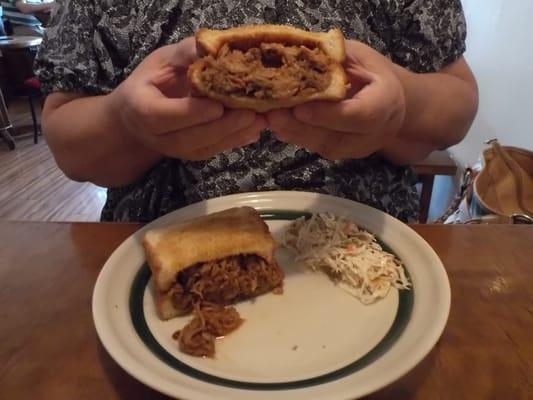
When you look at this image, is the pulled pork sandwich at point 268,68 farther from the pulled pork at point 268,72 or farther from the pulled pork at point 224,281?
the pulled pork at point 224,281

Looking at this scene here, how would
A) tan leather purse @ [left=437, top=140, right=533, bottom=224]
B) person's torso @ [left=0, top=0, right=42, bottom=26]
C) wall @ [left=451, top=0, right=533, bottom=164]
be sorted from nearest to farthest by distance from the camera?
1. tan leather purse @ [left=437, top=140, right=533, bottom=224]
2. wall @ [left=451, top=0, right=533, bottom=164]
3. person's torso @ [left=0, top=0, right=42, bottom=26]

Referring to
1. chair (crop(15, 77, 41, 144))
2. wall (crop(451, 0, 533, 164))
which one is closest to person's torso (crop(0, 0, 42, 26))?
chair (crop(15, 77, 41, 144))

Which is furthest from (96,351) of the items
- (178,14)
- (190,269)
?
(178,14)

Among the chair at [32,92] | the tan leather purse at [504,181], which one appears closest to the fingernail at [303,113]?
the tan leather purse at [504,181]

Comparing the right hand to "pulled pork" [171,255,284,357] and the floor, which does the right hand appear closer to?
"pulled pork" [171,255,284,357]

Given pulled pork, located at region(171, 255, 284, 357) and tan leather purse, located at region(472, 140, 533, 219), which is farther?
tan leather purse, located at region(472, 140, 533, 219)

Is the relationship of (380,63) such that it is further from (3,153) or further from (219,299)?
(3,153)

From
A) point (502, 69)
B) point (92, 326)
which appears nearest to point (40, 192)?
point (502, 69)
